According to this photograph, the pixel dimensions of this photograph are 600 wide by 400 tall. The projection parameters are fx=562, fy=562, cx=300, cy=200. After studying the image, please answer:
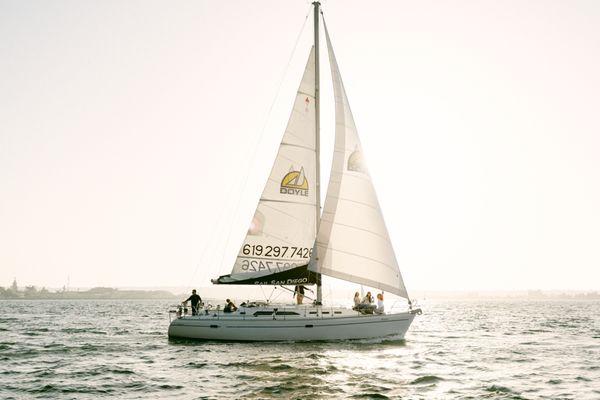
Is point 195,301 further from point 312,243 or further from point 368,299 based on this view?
point 368,299

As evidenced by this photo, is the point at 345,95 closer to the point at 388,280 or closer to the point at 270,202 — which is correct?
the point at 270,202

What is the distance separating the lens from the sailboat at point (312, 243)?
1037 inches

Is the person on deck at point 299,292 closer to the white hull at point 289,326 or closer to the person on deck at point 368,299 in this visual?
the white hull at point 289,326

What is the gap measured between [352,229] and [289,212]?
11.0 ft

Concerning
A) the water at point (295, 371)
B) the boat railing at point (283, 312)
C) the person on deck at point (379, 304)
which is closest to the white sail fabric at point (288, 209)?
the boat railing at point (283, 312)

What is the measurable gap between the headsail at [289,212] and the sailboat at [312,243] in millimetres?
50

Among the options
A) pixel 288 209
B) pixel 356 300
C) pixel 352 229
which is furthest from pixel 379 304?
pixel 288 209

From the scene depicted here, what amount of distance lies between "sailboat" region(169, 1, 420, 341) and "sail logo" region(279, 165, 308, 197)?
0.17 feet

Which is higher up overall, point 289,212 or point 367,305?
point 289,212

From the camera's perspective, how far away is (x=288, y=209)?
93.7 ft

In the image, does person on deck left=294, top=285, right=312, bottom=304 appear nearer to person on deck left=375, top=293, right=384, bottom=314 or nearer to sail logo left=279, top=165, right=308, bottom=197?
person on deck left=375, top=293, right=384, bottom=314

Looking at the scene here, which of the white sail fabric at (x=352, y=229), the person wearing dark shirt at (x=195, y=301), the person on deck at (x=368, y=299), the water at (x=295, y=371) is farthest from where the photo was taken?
the person wearing dark shirt at (x=195, y=301)

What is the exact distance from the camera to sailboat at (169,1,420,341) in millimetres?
26328

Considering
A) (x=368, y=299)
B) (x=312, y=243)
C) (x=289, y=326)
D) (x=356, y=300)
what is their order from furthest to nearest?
(x=356, y=300), (x=312, y=243), (x=368, y=299), (x=289, y=326)
